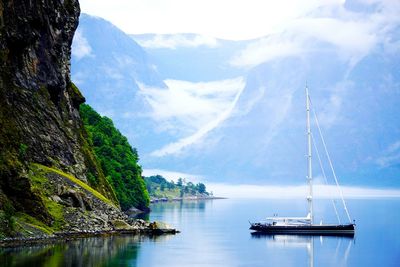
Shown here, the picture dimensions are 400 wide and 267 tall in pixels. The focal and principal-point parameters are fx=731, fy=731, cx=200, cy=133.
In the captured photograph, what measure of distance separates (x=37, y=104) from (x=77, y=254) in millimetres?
38280

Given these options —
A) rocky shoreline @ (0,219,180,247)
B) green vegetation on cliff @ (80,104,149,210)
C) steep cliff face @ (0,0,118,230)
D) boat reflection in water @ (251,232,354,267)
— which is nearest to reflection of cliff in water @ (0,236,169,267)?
rocky shoreline @ (0,219,180,247)

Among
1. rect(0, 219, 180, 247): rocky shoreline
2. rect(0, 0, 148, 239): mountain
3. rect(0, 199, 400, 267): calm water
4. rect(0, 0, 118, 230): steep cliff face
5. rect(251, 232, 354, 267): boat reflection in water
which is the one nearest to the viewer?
rect(0, 199, 400, 267): calm water

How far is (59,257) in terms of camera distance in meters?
75.3

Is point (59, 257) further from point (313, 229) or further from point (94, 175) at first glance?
point (313, 229)

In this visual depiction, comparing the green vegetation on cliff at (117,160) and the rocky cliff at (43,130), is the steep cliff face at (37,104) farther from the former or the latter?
the green vegetation on cliff at (117,160)

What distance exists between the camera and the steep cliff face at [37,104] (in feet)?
289

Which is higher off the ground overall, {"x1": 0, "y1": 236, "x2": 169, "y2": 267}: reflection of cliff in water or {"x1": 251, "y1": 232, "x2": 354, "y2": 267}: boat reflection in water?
{"x1": 251, "y1": 232, "x2": 354, "y2": 267}: boat reflection in water

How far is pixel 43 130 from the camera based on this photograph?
363 feet

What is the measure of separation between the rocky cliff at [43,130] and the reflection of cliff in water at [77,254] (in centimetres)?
468

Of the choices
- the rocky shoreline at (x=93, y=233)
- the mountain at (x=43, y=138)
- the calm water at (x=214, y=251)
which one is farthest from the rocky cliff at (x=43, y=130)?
the calm water at (x=214, y=251)

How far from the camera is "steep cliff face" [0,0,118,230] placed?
289 feet

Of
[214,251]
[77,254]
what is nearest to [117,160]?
[214,251]

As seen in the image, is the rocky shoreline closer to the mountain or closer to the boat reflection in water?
the mountain

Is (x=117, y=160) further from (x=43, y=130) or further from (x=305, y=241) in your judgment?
(x=305, y=241)
